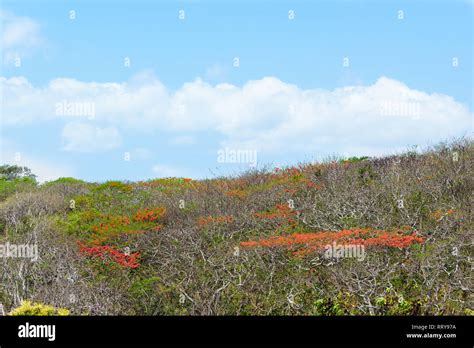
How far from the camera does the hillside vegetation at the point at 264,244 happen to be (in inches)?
448

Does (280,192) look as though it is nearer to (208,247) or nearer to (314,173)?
(314,173)

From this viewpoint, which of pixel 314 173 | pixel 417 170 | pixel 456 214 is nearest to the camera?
pixel 456 214

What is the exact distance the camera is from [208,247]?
14.9 meters

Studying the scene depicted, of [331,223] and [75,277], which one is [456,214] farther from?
[75,277]

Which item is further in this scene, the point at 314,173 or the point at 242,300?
the point at 314,173

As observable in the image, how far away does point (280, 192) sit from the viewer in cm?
1933

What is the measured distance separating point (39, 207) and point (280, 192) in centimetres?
811

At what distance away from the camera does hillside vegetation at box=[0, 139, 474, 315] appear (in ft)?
37.3

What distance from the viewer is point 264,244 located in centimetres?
1362

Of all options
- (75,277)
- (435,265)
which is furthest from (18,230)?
(435,265)

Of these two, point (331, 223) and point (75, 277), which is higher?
point (331, 223)

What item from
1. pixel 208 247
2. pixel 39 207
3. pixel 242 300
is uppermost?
pixel 39 207

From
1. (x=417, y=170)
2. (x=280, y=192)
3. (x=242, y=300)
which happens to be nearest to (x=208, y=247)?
(x=242, y=300)
